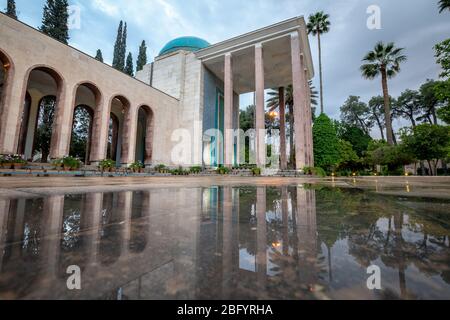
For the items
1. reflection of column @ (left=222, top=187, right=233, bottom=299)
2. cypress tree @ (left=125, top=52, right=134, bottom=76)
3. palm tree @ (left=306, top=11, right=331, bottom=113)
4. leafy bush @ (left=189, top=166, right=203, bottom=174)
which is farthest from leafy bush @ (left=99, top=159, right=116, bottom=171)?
palm tree @ (left=306, top=11, right=331, bottom=113)

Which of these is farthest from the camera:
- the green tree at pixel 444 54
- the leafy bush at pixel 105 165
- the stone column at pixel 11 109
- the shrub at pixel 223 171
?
the shrub at pixel 223 171

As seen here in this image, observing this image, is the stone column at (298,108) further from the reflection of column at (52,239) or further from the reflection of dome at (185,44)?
the reflection of column at (52,239)

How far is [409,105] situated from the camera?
Answer: 37531mm

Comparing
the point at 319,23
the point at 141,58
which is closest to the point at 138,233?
the point at 319,23

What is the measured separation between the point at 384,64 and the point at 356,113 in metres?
19.7

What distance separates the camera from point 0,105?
31.4 feet

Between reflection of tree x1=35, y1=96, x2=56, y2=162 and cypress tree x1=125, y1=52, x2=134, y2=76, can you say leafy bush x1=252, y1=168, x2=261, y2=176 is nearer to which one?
reflection of tree x1=35, y1=96, x2=56, y2=162

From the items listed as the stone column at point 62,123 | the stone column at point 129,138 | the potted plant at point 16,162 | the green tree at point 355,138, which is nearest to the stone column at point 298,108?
the stone column at point 129,138

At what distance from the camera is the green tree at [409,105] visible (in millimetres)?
36219

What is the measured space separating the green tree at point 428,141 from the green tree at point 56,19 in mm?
41417

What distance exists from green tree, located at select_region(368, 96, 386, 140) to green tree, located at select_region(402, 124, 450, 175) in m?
20.6

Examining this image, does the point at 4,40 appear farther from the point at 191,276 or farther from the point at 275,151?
the point at 275,151
